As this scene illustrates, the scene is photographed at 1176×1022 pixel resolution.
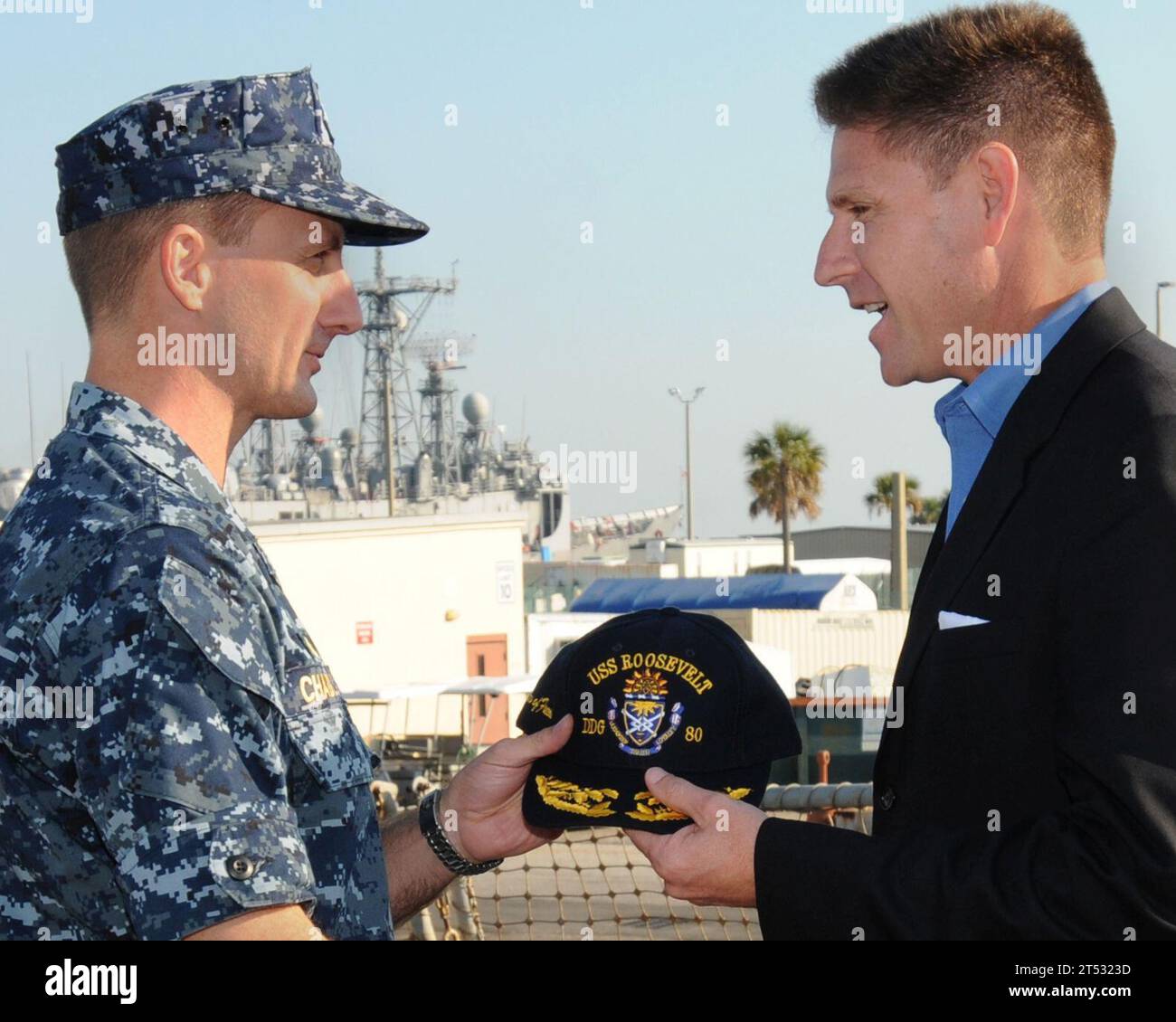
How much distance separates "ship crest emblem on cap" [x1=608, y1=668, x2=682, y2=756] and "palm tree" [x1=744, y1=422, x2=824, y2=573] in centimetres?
4551

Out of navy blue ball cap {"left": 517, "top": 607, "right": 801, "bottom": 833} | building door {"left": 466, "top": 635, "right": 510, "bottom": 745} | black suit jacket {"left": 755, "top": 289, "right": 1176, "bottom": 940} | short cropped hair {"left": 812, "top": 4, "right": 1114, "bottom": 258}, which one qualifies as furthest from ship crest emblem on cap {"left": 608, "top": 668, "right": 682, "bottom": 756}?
building door {"left": 466, "top": 635, "right": 510, "bottom": 745}

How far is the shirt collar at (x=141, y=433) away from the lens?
8.21ft

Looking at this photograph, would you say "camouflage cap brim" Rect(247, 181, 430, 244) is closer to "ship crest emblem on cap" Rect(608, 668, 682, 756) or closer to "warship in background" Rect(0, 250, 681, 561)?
"ship crest emblem on cap" Rect(608, 668, 682, 756)

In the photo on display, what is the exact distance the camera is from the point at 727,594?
114 ft

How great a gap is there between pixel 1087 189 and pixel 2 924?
230cm

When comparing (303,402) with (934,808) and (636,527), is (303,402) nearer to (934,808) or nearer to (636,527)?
(934,808)

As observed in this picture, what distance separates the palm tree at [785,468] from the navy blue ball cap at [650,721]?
4539 cm

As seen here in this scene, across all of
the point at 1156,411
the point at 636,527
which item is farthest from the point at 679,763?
the point at 636,527

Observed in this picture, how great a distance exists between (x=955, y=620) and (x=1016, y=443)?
13.3 inches

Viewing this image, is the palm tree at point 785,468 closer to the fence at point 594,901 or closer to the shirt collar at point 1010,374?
the fence at point 594,901

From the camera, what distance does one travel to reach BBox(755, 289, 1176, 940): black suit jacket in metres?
2.21

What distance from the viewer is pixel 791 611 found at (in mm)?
32625

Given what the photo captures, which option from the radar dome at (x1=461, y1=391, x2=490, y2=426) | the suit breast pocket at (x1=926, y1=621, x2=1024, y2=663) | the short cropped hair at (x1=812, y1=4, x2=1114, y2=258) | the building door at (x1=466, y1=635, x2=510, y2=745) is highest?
the radar dome at (x1=461, y1=391, x2=490, y2=426)

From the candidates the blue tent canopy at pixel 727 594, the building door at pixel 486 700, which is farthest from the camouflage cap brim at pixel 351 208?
the blue tent canopy at pixel 727 594
